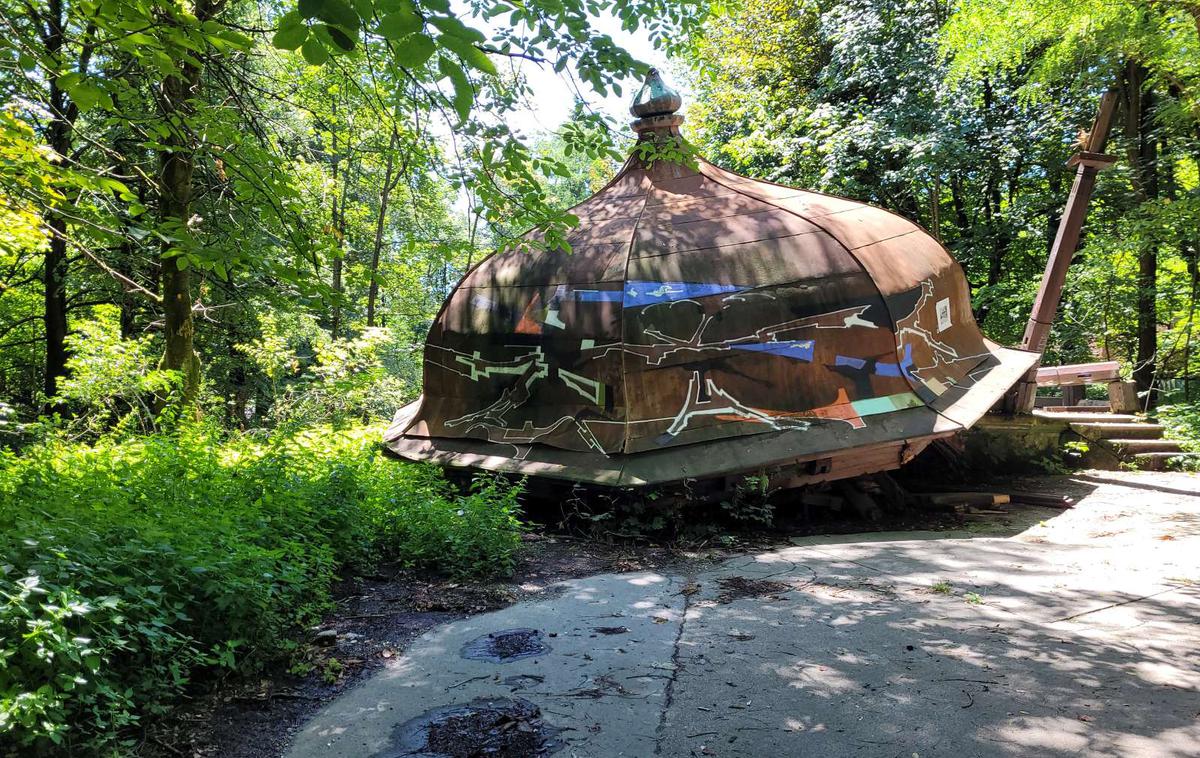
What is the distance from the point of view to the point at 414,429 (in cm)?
1115

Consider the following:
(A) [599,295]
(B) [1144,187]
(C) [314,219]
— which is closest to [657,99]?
(A) [599,295]

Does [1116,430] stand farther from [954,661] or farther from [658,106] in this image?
[954,661]

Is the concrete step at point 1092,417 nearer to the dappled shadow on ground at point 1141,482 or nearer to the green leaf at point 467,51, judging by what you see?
the dappled shadow on ground at point 1141,482

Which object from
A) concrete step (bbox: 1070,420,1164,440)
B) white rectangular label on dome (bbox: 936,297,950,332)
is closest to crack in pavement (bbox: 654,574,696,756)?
white rectangular label on dome (bbox: 936,297,950,332)

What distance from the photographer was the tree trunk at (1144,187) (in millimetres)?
15195

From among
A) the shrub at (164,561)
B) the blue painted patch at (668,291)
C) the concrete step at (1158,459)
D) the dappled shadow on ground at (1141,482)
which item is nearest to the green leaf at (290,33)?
the shrub at (164,561)

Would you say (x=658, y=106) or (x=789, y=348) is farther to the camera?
(x=658, y=106)

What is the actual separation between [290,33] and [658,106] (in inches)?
370

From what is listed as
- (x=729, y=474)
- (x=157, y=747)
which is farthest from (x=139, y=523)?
(x=729, y=474)

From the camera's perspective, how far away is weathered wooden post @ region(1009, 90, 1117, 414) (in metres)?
12.0

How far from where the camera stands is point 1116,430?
41.1ft

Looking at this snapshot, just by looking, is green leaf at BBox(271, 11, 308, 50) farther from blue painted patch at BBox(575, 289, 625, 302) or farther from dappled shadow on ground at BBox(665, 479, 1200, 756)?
blue painted patch at BBox(575, 289, 625, 302)

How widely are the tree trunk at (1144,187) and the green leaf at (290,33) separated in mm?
16798

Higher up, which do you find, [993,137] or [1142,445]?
[993,137]
